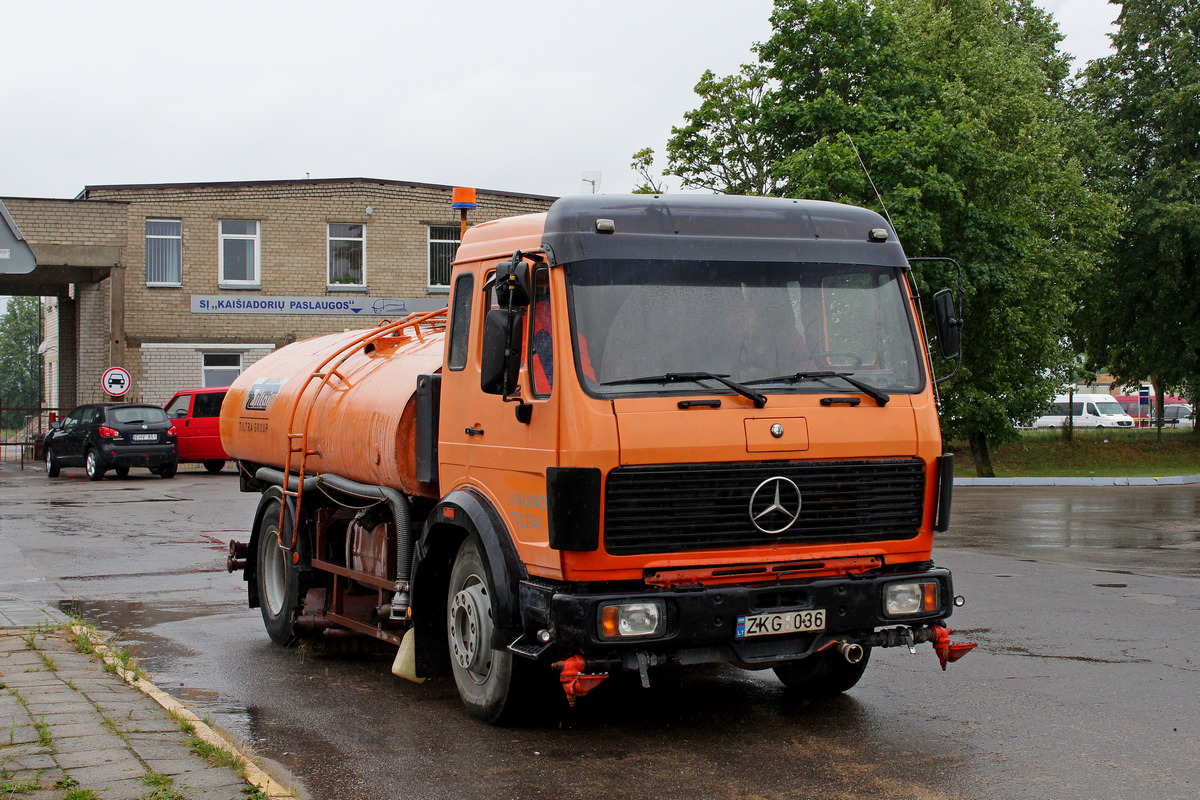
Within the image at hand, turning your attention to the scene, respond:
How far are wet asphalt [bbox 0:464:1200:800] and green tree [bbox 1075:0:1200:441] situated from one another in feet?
99.3

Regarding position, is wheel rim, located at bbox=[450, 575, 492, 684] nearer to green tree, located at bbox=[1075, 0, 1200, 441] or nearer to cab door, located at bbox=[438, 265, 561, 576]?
cab door, located at bbox=[438, 265, 561, 576]

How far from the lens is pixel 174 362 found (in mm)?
35062

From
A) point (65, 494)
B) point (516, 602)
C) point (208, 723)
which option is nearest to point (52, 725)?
point (208, 723)

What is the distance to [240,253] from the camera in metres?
35.6

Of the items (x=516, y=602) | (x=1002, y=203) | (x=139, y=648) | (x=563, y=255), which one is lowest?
(x=139, y=648)

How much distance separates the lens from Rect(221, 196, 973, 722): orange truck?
5.50m

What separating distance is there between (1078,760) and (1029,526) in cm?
1191

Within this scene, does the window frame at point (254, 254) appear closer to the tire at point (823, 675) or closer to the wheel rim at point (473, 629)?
the wheel rim at point (473, 629)

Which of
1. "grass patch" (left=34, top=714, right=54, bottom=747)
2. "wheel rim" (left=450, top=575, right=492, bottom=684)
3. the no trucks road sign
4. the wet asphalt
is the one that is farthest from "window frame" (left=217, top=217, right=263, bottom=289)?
"grass patch" (left=34, top=714, right=54, bottom=747)

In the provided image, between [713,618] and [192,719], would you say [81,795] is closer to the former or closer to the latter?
[192,719]

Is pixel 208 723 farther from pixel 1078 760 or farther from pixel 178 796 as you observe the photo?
pixel 1078 760

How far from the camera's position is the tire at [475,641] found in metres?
5.97

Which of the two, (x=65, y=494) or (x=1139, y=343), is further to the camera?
(x=1139, y=343)

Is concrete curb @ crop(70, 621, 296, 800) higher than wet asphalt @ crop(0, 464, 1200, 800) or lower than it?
higher
